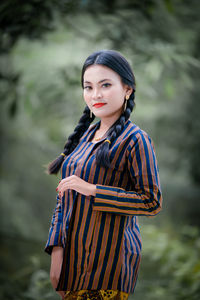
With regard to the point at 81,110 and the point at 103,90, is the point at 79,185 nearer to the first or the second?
the point at 103,90

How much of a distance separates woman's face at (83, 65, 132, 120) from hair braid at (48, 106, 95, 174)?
0.15 metres

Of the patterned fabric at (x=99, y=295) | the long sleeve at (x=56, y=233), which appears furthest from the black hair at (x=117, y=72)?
the patterned fabric at (x=99, y=295)

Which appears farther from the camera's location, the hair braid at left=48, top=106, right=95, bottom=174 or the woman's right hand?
the hair braid at left=48, top=106, right=95, bottom=174

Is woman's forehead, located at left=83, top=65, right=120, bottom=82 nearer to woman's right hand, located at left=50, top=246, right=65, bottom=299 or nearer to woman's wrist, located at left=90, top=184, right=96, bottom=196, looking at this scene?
woman's wrist, located at left=90, top=184, right=96, bottom=196

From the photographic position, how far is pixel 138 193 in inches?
37.6

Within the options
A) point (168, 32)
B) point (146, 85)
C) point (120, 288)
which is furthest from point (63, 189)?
point (168, 32)

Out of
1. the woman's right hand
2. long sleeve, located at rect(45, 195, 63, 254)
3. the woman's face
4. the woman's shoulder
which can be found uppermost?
the woman's face

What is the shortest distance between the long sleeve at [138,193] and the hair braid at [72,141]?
241 millimetres

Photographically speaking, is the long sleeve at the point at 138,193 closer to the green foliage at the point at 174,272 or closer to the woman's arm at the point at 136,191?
the woman's arm at the point at 136,191

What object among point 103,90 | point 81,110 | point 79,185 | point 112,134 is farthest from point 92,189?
point 81,110

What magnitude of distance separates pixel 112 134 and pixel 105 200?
0.21 meters

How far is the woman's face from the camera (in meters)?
1.03

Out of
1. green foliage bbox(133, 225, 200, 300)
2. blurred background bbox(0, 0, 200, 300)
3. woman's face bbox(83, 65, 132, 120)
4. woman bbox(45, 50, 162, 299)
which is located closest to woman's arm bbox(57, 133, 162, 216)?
woman bbox(45, 50, 162, 299)

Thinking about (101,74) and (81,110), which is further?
(81,110)
